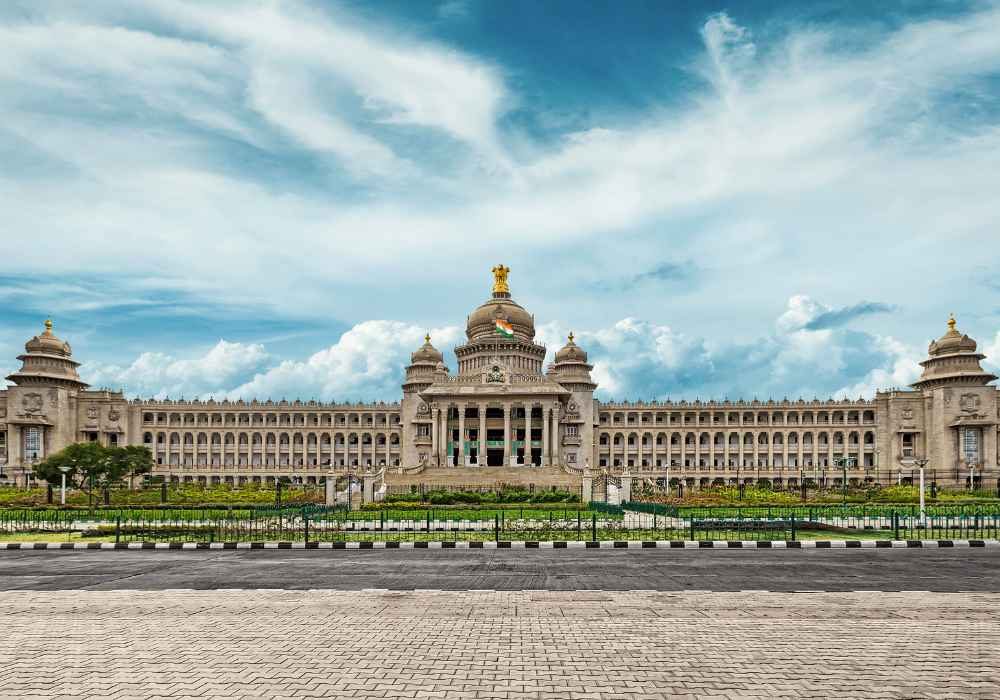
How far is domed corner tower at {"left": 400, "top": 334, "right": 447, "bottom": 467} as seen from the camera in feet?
349

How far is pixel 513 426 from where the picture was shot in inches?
3681

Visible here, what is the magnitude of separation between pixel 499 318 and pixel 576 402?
15041mm

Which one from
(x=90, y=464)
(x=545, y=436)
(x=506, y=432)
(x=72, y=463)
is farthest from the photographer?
(x=506, y=432)

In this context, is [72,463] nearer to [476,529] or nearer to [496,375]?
[496,375]

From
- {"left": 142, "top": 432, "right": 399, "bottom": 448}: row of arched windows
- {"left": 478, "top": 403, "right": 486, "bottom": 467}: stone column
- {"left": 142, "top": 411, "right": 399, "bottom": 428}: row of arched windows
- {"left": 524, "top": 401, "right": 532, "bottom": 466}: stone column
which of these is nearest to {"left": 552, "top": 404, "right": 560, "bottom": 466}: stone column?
{"left": 524, "top": 401, "right": 532, "bottom": 466}: stone column

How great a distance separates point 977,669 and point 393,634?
30.3 feet

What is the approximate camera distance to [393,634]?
1480 centimetres

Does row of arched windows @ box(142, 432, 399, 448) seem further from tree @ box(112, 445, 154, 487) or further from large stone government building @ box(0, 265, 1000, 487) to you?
tree @ box(112, 445, 154, 487)

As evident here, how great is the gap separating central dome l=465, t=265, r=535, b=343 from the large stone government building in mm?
227

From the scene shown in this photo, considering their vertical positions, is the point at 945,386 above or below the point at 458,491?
above

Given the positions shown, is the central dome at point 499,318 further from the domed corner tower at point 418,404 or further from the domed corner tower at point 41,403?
the domed corner tower at point 41,403

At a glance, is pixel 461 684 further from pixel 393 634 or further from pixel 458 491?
pixel 458 491

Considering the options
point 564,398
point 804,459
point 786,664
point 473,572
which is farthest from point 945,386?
point 786,664

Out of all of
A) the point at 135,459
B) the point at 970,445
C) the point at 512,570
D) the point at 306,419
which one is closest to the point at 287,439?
the point at 306,419
